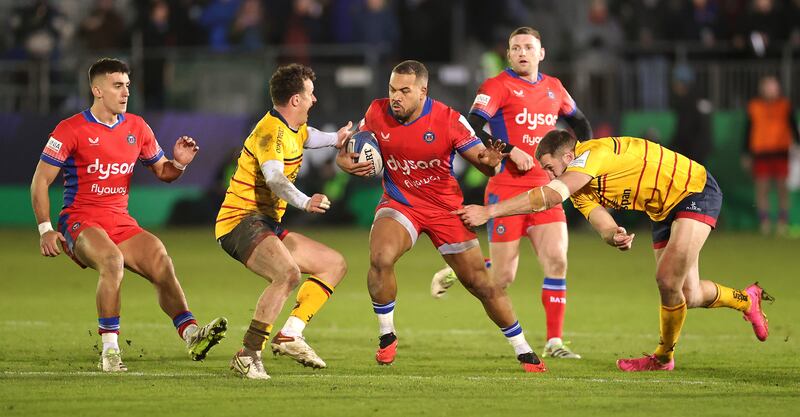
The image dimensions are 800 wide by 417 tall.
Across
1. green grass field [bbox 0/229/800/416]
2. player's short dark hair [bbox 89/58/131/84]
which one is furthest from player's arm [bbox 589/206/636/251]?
player's short dark hair [bbox 89/58/131/84]

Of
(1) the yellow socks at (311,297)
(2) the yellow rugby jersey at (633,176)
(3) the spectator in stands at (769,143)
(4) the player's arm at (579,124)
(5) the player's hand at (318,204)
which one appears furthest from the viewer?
(3) the spectator in stands at (769,143)

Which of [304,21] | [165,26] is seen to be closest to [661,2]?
[304,21]

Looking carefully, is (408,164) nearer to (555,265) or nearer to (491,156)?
(491,156)

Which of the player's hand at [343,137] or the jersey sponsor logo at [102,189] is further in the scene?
the jersey sponsor logo at [102,189]

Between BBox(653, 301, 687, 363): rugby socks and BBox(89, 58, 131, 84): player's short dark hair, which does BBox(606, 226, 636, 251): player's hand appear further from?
BBox(89, 58, 131, 84): player's short dark hair

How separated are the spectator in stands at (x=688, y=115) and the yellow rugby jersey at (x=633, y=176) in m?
12.3

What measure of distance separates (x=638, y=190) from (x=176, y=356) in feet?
12.3

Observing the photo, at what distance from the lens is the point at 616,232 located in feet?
29.7

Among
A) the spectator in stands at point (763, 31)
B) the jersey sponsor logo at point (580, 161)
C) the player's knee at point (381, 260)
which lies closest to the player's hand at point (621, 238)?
the jersey sponsor logo at point (580, 161)

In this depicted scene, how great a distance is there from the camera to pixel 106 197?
9.77 m

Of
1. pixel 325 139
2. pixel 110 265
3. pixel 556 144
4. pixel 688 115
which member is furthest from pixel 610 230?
pixel 688 115

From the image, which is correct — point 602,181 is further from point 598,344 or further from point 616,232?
point 598,344

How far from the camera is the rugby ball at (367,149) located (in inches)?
367

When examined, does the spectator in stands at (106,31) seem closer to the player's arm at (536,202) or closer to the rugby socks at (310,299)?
the rugby socks at (310,299)
